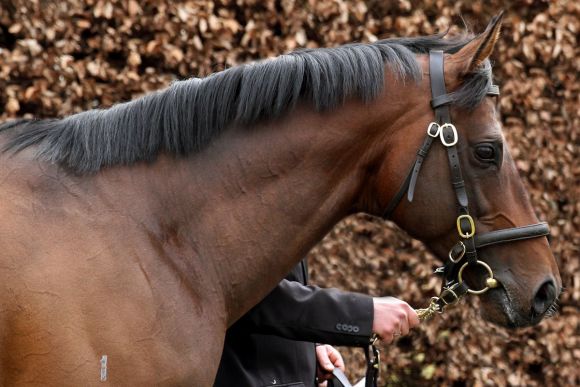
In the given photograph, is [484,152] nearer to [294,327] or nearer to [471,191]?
[471,191]

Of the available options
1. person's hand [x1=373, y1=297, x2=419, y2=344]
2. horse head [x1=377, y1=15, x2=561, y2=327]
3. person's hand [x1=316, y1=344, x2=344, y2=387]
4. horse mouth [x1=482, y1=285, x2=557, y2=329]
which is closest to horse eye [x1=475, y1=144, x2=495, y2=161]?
horse head [x1=377, y1=15, x2=561, y2=327]

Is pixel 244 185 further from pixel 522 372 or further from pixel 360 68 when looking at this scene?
pixel 522 372

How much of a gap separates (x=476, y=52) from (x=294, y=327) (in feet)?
3.21

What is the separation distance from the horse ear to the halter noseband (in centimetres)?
5

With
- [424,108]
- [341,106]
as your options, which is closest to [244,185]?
[341,106]

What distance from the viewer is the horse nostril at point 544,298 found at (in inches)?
105

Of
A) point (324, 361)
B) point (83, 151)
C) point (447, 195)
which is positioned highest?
point (83, 151)

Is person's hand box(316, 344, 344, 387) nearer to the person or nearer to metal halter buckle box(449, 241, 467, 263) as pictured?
the person

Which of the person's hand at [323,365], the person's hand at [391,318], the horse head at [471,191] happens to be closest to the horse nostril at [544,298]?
the horse head at [471,191]

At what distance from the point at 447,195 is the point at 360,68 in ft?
1.46

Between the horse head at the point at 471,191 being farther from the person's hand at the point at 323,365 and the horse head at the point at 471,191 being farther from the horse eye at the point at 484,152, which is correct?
→ the person's hand at the point at 323,365

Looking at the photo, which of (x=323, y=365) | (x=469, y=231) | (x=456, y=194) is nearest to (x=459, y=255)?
(x=469, y=231)

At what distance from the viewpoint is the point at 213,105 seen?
2.59 metres

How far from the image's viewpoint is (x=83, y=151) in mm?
2516
